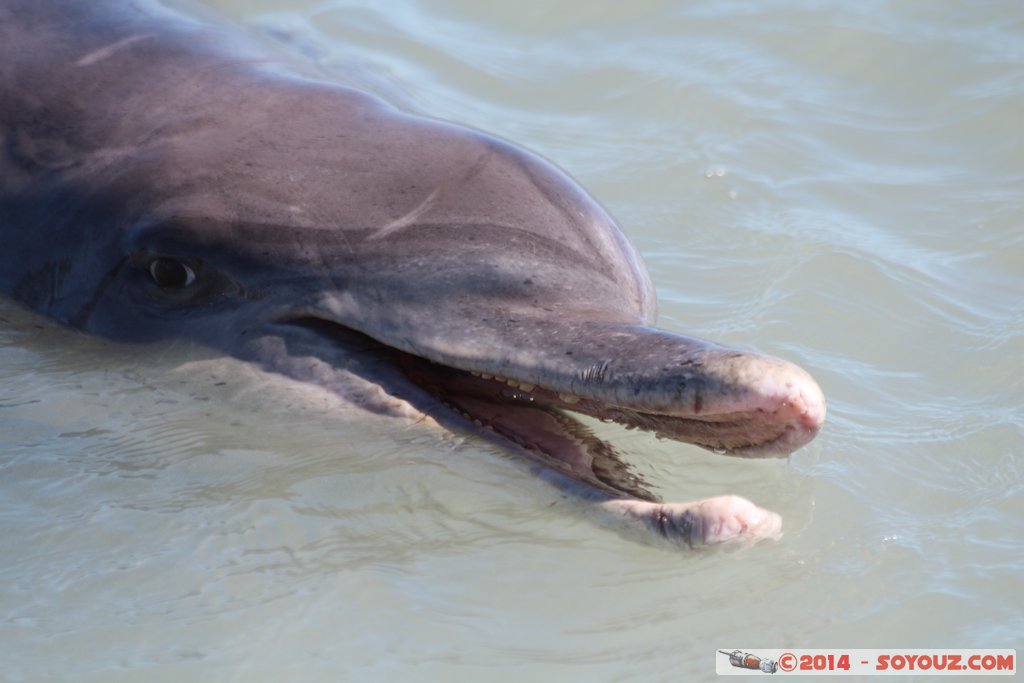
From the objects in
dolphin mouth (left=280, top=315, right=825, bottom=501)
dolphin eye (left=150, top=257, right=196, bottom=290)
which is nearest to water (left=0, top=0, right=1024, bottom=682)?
dolphin mouth (left=280, top=315, right=825, bottom=501)

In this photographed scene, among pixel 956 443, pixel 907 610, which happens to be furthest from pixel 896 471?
pixel 907 610

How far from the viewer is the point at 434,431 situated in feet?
14.0

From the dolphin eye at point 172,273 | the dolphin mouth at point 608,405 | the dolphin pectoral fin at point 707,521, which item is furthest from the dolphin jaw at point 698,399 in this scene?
the dolphin eye at point 172,273

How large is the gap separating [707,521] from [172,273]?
205 centimetres

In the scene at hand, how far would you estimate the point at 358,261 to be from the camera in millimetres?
4363

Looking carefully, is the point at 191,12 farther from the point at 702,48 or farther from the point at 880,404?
the point at 702,48

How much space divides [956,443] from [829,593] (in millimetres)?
1237

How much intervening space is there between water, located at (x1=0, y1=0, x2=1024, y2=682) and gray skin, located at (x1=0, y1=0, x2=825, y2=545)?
178 millimetres

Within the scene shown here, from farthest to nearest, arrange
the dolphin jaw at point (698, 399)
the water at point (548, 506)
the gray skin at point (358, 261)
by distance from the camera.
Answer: the water at point (548, 506), the gray skin at point (358, 261), the dolphin jaw at point (698, 399)

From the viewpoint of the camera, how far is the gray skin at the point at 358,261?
148 inches

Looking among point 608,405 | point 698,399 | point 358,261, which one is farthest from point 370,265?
point 698,399

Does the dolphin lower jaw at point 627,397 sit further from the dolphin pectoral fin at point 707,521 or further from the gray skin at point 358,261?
the dolphin pectoral fin at point 707,521

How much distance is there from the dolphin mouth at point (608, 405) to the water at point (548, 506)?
0.44 feet

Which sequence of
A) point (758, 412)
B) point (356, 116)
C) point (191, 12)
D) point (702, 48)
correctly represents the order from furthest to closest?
point (702, 48), point (191, 12), point (356, 116), point (758, 412)
